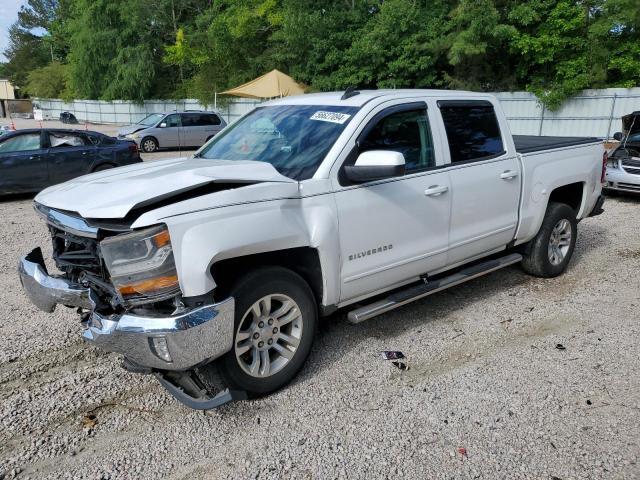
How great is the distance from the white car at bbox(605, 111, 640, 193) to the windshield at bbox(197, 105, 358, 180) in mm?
8133

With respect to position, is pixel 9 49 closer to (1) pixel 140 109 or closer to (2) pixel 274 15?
(1) pixel 140 109

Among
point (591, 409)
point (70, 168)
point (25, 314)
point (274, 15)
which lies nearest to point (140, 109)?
point (274, 15)

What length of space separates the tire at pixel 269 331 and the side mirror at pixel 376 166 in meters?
0.78

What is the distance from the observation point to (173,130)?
22.0 m

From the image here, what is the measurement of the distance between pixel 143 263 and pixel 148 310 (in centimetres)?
30

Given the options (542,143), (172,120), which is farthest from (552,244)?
(172,120)

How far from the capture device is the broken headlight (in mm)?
2760

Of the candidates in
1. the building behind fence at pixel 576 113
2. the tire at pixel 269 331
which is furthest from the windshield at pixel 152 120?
the tire at pixel 269 331

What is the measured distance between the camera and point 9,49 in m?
87.2

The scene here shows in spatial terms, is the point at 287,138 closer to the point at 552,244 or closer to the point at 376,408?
the point at 376,408

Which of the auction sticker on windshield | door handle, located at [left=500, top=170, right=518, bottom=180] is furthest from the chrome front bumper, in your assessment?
door handle, located at [left=500, top=170, right=518, bottom=180]

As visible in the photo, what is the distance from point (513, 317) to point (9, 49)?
103 metres

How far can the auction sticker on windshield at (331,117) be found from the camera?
3785 millimetres

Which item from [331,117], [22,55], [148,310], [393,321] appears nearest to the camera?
[148,310]
